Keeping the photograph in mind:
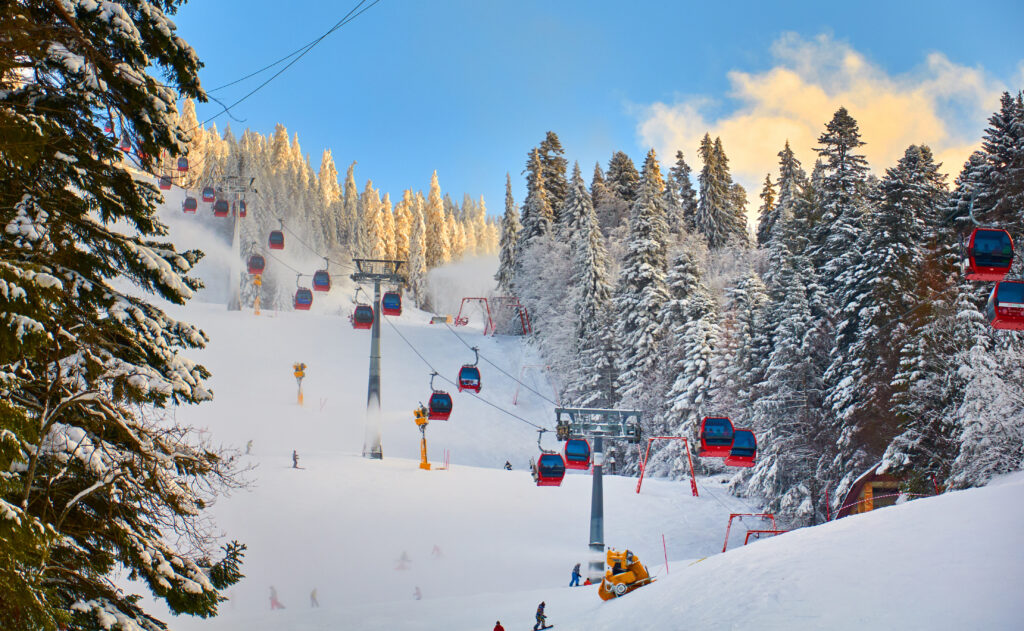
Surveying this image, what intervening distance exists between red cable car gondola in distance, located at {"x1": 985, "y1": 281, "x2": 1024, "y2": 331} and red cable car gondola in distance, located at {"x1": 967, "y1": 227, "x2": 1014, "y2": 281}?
36 cm

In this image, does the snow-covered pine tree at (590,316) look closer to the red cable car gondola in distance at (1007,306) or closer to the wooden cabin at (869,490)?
Answer: the wooden cabin at (869,490)

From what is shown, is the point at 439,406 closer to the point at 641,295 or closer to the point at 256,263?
the point at 641,295

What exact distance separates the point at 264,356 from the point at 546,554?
109 feet

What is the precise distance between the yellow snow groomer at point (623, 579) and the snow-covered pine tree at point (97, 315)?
13442mm

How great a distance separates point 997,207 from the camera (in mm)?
26609

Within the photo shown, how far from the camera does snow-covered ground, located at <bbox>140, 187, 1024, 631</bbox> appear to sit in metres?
12.0

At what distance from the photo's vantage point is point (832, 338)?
3503 centimetres

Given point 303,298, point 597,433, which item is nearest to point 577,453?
point 597,433

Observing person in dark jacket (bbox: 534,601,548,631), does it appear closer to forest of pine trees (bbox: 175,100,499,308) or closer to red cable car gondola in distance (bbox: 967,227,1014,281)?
red cable car gondola in distance (bbox: 967,227,1014,281)

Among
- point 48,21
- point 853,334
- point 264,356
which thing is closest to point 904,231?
point 853,334

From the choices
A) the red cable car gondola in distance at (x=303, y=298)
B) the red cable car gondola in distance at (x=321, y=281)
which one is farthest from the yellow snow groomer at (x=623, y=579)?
the red cable car gondola in distance at (x=303, y=298)

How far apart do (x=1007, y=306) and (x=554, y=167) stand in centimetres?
6633

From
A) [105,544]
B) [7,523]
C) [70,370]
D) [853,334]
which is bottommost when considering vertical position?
[105,544]

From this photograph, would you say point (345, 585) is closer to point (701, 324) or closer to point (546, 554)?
point (546, 554)
